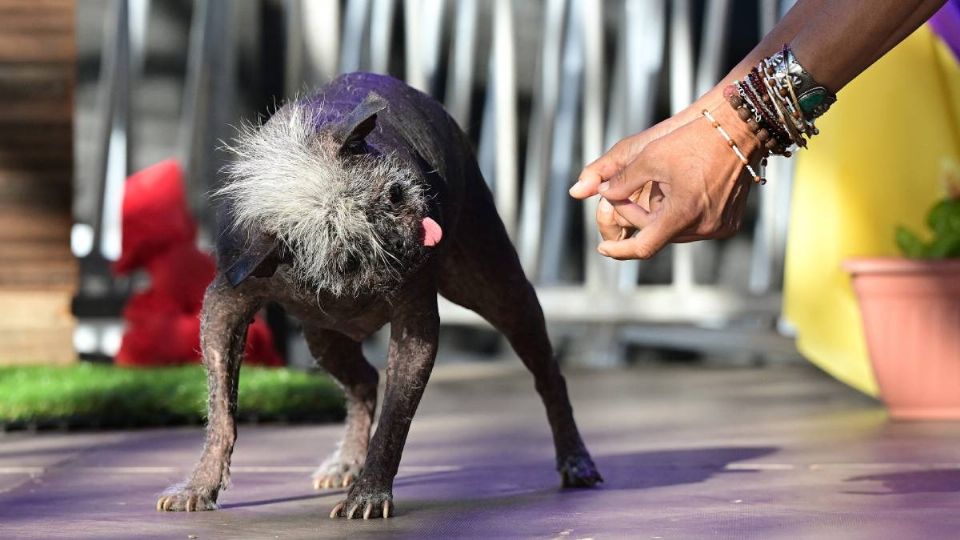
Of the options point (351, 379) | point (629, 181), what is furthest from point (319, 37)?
point (629, 181)

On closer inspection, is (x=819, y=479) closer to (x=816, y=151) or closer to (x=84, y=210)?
(x=816, y=151)

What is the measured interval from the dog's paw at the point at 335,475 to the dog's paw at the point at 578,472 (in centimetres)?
50

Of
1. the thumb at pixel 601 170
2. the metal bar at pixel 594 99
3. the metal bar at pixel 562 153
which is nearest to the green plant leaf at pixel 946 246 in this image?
the thumb at pixel 601 170

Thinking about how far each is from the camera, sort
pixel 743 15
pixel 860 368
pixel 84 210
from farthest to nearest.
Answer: pixel 84 210, pixel 743 15, pixel 860 368

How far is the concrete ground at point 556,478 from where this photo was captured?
303 centimetres

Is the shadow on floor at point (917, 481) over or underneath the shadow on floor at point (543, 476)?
underneath

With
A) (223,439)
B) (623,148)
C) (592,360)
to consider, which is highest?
(592,360)

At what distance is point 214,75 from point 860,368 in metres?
3.86

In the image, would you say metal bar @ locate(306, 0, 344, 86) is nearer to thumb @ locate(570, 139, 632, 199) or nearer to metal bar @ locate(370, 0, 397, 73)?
metal bar @ locate(370, 0, 397, 73)

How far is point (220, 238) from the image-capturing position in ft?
10.9

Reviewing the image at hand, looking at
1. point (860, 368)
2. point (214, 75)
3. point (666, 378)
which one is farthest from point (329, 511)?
point (214, 75)

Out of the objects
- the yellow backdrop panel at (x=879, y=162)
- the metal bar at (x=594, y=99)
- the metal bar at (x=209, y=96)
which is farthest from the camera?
the metal bar at (x=594, y=99)

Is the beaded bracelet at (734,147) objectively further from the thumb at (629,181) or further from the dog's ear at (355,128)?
the dog's ear at (355,128)

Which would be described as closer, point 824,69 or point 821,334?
point 824,69
